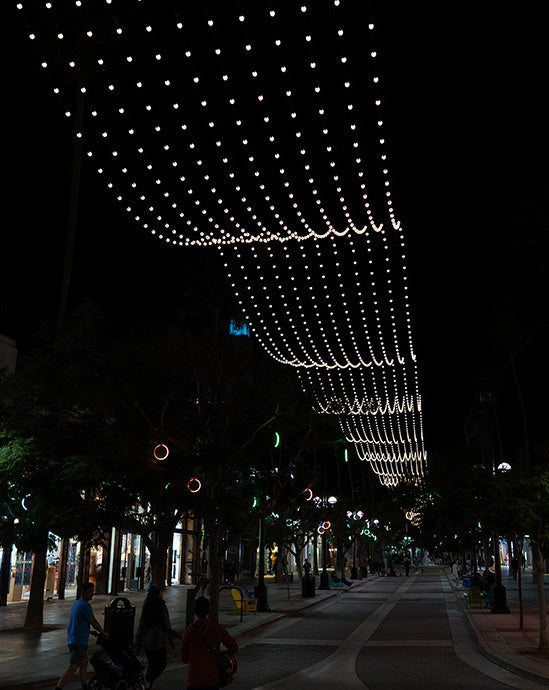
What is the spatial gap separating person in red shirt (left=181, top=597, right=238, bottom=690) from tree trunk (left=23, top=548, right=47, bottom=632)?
46.6 feet

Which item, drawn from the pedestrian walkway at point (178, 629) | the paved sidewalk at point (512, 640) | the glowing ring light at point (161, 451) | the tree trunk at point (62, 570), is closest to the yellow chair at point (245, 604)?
the pedestrian walkway at point (178, 629)

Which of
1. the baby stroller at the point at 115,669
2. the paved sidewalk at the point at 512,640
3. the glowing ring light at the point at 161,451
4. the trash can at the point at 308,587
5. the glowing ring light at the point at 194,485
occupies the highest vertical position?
the glowing ring light at the point at 161,451

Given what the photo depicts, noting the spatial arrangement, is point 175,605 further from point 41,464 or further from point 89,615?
point 89,615

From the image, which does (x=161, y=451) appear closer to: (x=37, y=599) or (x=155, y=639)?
(x=155, y=639)

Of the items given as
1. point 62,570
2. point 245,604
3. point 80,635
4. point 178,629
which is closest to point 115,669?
point 80,635

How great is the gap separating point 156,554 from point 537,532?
9395 millimetres

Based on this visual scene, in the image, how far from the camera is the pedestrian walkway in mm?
13602

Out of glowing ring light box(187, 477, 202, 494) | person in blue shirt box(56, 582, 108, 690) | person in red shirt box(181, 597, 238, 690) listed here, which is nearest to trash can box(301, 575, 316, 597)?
glowing ring light box(187, 477, 202, 494)

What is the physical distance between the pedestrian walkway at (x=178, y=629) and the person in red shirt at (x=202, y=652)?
597cm

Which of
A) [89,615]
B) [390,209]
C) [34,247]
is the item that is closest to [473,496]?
[390,209]

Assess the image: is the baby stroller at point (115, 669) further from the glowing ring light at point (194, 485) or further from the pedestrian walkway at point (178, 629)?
the glowing ring light at point (194, 485)

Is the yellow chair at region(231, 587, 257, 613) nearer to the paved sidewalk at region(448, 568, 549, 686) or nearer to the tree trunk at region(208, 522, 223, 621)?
the tree trunk at region(208, 522, 223, 621)

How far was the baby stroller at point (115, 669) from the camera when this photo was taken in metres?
10.6

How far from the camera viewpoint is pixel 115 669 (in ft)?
35.1
